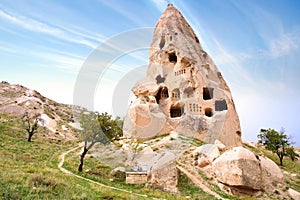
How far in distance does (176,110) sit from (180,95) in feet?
9.51

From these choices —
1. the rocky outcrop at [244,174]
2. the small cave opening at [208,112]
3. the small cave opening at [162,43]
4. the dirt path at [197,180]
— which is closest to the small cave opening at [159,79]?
the small cave opening at [162,43]

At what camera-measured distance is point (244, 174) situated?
17125 mm

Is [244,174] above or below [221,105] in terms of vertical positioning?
below

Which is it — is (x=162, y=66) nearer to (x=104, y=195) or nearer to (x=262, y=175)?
(x=262, y=175)

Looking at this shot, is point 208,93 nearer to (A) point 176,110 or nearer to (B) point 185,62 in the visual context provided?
(A) point 176,110

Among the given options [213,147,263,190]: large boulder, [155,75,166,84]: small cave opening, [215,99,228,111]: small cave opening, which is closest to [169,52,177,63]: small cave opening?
[155,75,166,84]: small cave opening

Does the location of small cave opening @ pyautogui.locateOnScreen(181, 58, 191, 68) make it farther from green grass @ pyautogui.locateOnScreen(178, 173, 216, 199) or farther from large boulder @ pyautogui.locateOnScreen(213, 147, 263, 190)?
green grass @ pyautogui.locateOnScreen(178, 173, 216, 199)

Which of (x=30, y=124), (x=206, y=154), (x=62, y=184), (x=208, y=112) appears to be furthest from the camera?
(x=30, y=124)

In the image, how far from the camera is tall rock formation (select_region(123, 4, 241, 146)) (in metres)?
31.5

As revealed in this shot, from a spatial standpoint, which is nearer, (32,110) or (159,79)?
(159,79)

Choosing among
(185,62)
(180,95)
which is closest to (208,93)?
(180,95)

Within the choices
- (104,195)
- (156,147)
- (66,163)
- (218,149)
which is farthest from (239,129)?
(104,195)

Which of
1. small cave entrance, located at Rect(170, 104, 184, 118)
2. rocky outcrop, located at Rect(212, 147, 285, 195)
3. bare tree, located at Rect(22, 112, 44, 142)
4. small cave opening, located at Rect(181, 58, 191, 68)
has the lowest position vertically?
rocky outcrop, located at Rect(212, 147, 285, 195)

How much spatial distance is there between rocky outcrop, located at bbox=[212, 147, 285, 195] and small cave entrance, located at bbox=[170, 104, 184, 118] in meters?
17.0
